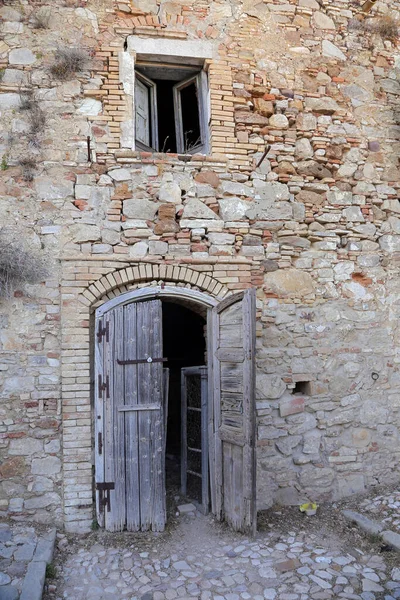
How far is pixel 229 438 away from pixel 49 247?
2.51 meters

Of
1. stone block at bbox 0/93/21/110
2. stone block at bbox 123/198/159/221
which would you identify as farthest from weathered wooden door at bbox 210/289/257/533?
stone block at bbox 0/93/21/110

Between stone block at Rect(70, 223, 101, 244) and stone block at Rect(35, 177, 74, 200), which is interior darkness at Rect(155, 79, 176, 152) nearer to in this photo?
stone block at Rect(35, 177, 74, 200)

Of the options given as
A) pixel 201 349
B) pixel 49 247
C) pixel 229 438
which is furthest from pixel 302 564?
pixel 201 349

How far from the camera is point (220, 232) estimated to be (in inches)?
199

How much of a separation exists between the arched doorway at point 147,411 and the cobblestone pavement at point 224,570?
0.88 ft

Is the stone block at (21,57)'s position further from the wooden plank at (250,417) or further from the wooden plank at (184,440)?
the wooden plank at (184,440)

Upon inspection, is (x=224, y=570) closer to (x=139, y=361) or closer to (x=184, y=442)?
(x=184, y=442)

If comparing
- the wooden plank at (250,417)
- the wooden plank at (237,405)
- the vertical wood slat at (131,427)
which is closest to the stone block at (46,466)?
the vertical wood slat at (131,427)

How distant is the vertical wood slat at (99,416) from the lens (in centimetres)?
456

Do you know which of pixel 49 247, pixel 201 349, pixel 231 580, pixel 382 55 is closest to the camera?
pixel 231 580

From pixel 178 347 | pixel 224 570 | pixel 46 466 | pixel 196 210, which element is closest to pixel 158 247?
pixel 196 210

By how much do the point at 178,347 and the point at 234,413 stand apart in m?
3.81

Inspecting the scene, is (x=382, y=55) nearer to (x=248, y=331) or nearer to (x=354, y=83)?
(x=354, y=83)

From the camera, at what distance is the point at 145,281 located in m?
4.93
